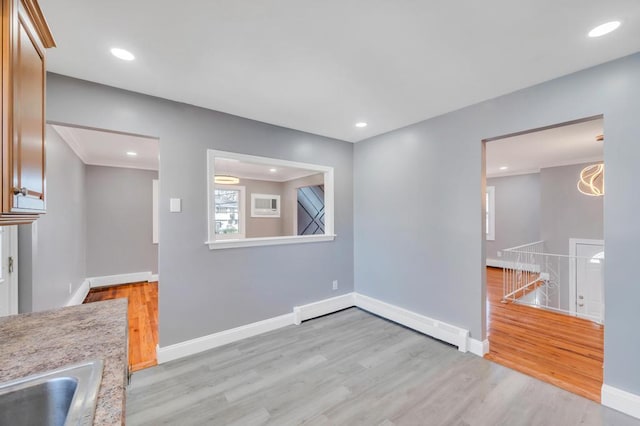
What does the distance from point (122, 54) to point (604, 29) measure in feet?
10.4

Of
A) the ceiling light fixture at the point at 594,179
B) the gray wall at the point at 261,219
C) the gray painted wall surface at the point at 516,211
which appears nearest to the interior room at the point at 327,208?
the ceiling light fixture at the point at 594,179

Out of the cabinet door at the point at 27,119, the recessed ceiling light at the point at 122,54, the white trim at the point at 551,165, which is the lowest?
the cabinet door at the point at 27,119

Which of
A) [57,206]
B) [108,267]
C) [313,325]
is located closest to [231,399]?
[313,325]

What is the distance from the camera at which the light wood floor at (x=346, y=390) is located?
1838 millimetres

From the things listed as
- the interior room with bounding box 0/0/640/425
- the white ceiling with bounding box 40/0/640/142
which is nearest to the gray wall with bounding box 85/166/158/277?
the interior room with bounding box 0/0/640/425

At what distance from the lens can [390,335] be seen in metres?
3.09

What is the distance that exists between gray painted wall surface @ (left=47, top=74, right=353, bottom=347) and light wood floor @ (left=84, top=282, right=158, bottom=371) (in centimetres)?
33

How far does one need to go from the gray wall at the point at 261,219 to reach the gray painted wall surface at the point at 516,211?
5934mm

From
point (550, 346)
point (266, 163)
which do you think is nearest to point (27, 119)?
point (266, 163)

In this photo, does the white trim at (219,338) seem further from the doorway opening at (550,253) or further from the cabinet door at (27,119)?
the doorway opening at (550,253)

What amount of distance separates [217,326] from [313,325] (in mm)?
1158

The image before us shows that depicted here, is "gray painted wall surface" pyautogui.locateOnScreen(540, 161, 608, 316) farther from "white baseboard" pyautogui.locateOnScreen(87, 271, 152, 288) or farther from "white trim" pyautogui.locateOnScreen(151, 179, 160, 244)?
"white baseboard" pyautogui.locateOnScreen(87, 271, 152, 288)

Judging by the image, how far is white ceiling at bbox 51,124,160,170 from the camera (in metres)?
3.53

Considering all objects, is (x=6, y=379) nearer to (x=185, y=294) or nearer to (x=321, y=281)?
(x=185, y=294)
